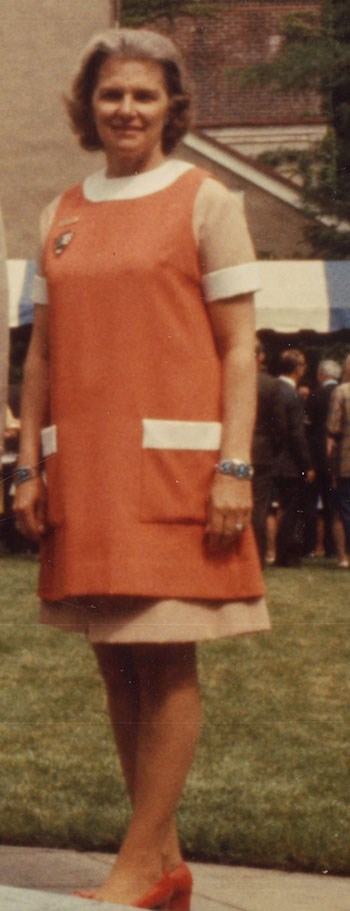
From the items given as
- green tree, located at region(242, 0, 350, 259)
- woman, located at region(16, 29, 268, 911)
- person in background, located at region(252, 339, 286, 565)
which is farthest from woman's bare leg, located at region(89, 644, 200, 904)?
person in background, located at region(252, 339, 286, 565)

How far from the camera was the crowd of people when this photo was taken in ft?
31.6

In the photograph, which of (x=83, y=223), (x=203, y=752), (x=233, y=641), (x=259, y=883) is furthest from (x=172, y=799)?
(x=233, y=641)

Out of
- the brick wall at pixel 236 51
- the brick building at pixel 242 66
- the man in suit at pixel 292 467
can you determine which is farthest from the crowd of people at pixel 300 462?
the brick wall at pixel 236 51

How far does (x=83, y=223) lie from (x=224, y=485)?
50 cm

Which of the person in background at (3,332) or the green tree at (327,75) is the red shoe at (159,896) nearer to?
the person in background at (3,332)

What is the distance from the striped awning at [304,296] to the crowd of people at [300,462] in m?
2.19

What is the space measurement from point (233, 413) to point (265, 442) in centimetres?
733

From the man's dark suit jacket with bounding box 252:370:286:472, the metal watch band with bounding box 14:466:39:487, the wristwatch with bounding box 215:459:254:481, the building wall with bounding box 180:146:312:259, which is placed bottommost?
the man's dark suit jacket with bounding box 252:370:286:472

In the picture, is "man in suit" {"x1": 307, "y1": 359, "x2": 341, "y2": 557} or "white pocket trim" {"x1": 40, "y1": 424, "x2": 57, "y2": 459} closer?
"white pocket trim" {"x1": 40, "y1": 424, "x2": 57, "y2": 459}

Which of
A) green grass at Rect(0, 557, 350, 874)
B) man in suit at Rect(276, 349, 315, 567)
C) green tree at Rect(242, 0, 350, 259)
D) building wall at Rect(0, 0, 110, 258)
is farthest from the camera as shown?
man in suit at Rect(276, 349, 315, 567)

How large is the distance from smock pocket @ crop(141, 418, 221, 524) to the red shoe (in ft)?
2.07

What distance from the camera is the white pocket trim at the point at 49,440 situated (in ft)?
10.3

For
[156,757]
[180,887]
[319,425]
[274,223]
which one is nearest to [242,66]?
[274,223]

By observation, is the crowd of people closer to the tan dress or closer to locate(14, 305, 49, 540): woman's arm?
locate(14, 305, 49, 540): woman's arm
